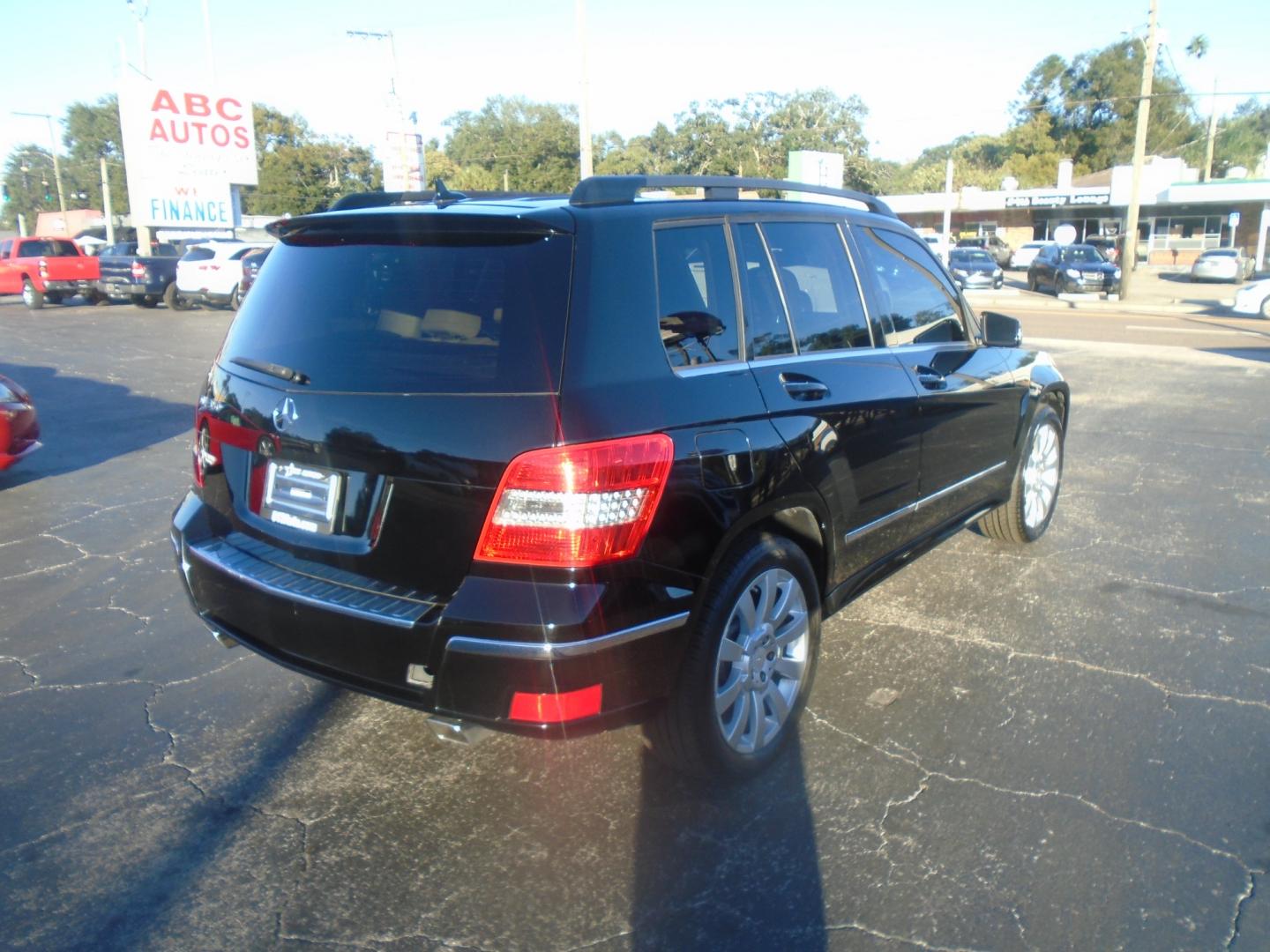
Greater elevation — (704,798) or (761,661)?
(761,661)

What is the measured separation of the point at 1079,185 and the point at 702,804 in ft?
209

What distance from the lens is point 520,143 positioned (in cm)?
7031

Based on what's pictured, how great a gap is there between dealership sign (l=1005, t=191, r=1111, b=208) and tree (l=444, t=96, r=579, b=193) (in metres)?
24.8

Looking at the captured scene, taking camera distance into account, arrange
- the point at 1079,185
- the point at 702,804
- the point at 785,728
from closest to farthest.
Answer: the point at 702,804, the point at 785,728, the point at 1079,185

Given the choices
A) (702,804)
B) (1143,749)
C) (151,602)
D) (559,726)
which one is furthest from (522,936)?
(151,602)

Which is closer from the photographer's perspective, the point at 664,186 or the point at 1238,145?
the point at 664,186

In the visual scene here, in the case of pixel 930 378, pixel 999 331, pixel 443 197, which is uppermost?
pixel 443 197

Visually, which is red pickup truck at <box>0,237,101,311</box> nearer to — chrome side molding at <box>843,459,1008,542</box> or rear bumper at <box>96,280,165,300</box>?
rear bumper at <box>96,280,165,300</box>

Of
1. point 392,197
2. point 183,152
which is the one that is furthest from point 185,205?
point 392,197

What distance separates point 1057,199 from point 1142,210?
4258 millimetres

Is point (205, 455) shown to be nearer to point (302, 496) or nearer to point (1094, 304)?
point (302, 496)

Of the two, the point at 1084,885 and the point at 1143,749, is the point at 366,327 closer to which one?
the point at 1084,885

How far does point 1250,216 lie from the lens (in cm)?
5003

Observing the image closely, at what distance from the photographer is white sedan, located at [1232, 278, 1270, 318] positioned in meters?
23.7
